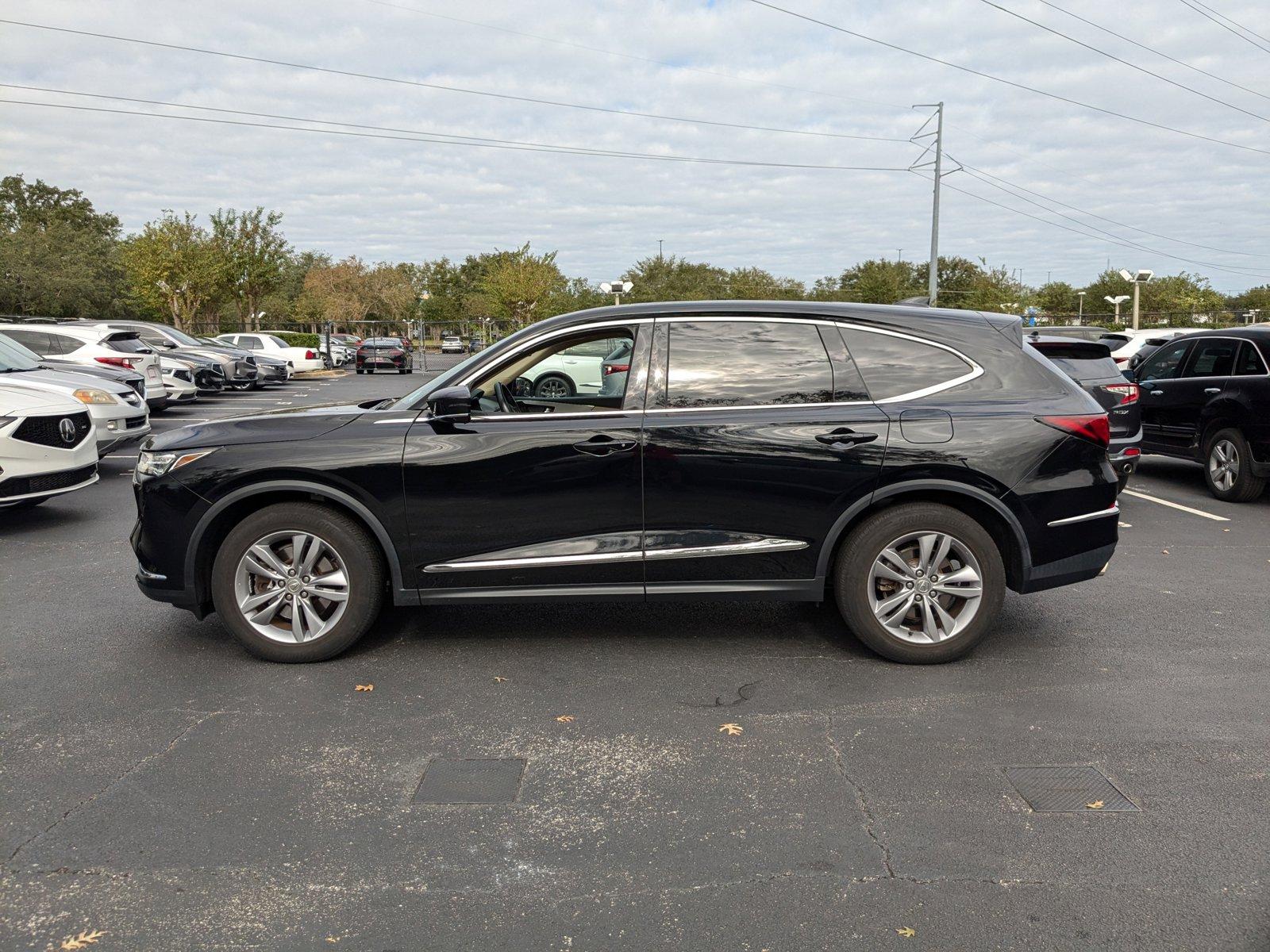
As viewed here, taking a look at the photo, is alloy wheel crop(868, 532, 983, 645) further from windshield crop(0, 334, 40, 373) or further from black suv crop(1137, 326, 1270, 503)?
windshield crop(0, 334, 40, 373)

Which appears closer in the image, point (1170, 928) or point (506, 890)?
point (1170, 928)

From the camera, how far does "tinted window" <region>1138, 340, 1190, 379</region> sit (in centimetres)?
1130

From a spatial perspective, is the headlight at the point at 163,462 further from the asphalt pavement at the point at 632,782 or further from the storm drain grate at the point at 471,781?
the storm drain grate at the point at 471,781

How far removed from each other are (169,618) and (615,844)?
12.3 ft

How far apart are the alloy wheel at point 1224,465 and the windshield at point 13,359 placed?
12209 millimetres

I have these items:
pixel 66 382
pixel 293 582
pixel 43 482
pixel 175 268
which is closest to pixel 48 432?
pixel 43 482

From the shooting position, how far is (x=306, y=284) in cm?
8262

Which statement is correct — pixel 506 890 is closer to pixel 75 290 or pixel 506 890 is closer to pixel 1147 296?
pixel 75 290

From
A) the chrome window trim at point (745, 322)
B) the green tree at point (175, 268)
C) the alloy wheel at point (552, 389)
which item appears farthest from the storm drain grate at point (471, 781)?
the green tree at point (175, 268)

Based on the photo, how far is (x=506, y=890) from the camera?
3113 millimetres

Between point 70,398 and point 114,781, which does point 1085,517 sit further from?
point 70,398

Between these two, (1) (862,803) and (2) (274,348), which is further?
(2) (274,348)

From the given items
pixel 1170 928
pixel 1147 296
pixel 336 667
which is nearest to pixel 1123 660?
pixel 1170 928

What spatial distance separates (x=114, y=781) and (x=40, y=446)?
5790 mm
